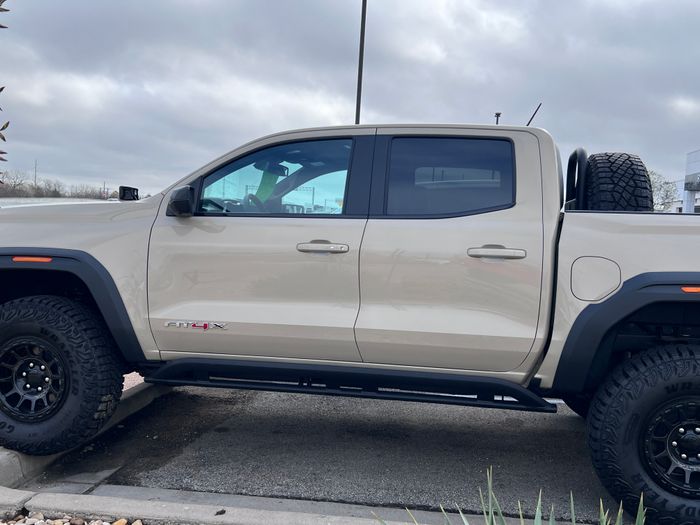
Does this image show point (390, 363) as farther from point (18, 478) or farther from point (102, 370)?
point (18, 478)

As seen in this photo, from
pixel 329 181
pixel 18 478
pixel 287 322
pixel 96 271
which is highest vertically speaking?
pixel 329 181

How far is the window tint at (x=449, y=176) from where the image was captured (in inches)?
121

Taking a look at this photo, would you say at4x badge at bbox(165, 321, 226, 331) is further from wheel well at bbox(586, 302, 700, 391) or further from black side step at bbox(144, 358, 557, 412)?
wheel well at bbox(586, 302, 700, 391)

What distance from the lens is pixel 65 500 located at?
2.69 m

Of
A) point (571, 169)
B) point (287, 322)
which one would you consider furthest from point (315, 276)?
point (571, 169)

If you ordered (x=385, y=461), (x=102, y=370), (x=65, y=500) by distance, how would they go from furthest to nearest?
(x=385, y=461), (x=102, y=370), (x=65, y=500)

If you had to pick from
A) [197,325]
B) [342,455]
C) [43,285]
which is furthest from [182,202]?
[342,455]

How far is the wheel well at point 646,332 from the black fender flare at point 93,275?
2.61m

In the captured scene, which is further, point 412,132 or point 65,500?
point 412,132

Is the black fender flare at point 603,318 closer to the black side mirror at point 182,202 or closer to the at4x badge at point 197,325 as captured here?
the at4x badge at point 197,325

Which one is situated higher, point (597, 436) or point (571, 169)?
point (571, 169)

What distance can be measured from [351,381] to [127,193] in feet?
6.21

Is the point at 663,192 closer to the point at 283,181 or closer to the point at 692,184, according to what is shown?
the point at 692,184

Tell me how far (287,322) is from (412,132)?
1308 millimetres
